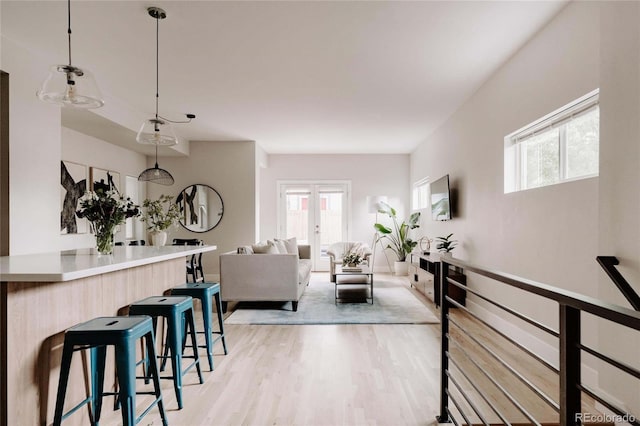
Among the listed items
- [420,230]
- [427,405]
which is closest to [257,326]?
[427,405]

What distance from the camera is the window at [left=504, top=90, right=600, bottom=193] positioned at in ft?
8.15

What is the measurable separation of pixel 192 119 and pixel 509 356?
4.76 meters

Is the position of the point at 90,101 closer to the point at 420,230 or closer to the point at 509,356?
the point at 509,356

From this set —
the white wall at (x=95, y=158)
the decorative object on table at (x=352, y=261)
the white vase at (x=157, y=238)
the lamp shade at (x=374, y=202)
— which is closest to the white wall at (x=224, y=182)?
the white wall at (x=95, y=158)

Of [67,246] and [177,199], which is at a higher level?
[177,199]

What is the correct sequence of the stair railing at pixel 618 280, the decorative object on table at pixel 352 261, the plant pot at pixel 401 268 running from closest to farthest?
the stair railing at pixel 618 280 → the decorative object on table at pixel 352 261 → the plant pot at pixel 401 268

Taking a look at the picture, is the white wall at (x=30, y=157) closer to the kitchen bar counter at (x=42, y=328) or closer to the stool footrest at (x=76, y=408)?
the kitchen bar counter at (x=42, y=328)

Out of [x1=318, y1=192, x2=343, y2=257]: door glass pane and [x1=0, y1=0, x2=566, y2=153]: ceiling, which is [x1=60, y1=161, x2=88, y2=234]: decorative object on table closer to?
[x1=0, y1=0, x2=566, y2=153]: ceiling

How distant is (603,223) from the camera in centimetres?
209

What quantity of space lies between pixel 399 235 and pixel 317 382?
18.2ft

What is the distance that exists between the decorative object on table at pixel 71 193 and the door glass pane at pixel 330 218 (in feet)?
14.6

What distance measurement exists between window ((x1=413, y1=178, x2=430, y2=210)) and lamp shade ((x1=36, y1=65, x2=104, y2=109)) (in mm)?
5453

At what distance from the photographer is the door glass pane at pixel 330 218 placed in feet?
26.8

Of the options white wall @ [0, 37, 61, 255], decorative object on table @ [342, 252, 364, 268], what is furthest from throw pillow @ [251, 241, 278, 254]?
white wall @ [0, 37, 61, 255]
